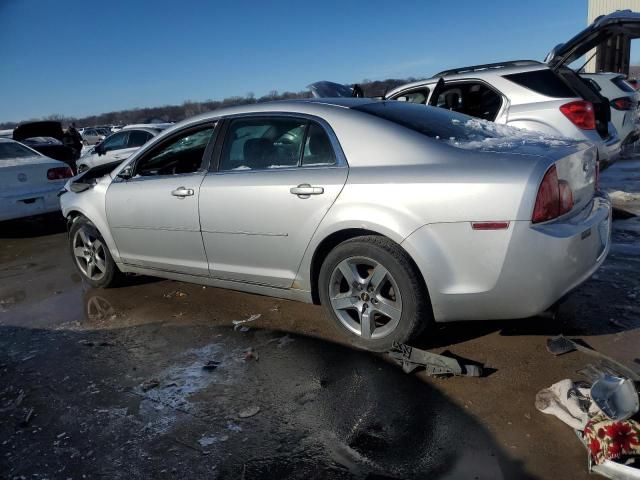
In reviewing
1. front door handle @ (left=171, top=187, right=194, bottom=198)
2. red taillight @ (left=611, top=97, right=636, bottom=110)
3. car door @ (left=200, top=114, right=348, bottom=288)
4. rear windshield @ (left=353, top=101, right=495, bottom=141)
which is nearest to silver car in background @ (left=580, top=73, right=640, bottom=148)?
red taillight @ (left=611, top=97, right=636, bottom=110)

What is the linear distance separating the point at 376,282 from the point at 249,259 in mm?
1036

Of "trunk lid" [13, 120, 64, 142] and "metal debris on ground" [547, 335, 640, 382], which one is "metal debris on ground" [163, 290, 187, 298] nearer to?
"metal debris on ground" [547, 335, 640, 382]

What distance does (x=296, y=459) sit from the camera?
2445 millimetres

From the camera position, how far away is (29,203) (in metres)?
8.02

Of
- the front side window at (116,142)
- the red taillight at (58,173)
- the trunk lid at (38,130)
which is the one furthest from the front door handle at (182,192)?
the trunk lid at (38,130)

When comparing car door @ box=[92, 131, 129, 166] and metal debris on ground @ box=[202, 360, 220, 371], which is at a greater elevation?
car door @ box=[92, 131, 129, 166]

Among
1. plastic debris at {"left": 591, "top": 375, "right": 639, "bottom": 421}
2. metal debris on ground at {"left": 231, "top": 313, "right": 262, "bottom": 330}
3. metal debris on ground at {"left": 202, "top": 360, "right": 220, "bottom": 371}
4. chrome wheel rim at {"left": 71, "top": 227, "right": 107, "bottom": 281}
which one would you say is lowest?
metal debris on ground at {"left": 231, "top": 313, "right": 262, "bottom": 330}

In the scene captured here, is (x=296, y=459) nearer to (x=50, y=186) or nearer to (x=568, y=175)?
(x=568, y=175)

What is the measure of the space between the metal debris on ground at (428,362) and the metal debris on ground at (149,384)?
4.86 ft

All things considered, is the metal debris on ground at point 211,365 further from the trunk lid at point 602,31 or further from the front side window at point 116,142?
the front side window at point 116,142

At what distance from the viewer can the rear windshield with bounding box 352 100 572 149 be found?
10.8 ft

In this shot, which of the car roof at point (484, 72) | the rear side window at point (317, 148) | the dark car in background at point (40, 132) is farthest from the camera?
the dark car in background at point (40, 132)

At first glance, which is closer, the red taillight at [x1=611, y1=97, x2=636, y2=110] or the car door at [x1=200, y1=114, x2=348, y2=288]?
the car door at [x1=200, y1=114, x2=348, y2=288]

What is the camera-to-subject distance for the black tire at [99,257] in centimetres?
505
